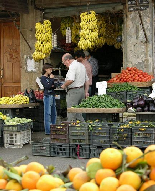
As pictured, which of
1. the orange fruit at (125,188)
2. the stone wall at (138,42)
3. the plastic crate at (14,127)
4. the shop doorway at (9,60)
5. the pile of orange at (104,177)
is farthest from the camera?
the shop doorway at (9,60)

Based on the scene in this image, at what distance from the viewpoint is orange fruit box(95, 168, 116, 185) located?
8.18ft

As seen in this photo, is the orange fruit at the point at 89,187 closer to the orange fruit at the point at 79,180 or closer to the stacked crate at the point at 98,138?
the orange fruit at the point at 79,180

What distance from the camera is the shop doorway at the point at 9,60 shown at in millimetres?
14625

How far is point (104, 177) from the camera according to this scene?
2.48 meters

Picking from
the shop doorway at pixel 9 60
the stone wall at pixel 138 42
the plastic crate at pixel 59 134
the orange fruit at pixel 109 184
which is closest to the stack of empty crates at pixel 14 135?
the plastic crate at pixel 59 134

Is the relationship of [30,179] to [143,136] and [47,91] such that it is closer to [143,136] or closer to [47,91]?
[143,136]

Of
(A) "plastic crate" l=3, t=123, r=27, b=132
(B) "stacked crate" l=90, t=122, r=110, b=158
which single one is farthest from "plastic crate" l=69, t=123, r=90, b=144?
(A) "plastic crate" l=3, t=123, r=27, b=132

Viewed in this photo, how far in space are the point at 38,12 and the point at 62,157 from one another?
6.97 meters

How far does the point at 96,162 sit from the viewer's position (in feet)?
8.92

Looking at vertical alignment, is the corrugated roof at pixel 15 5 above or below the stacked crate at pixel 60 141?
above

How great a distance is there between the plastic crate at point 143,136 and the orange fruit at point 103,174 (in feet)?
16.0

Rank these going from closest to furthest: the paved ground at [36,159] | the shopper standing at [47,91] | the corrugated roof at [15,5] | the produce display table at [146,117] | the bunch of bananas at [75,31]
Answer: the paved ground at [36,159]
the produce display table at [146,117]
the shopper standing at [47,91]
the corrugated roof at [15,5]
the bunch of bananas at [75,31]

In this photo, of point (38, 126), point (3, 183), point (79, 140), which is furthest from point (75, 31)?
point (3, 183)

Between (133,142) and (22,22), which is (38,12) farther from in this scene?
(133,142)
